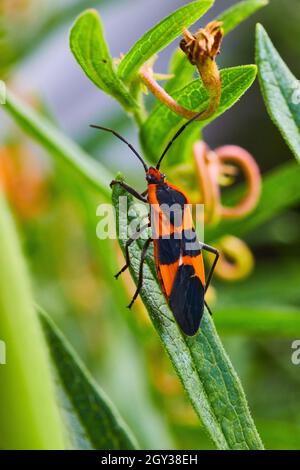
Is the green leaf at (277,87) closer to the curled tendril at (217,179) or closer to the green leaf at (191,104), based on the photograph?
the green leaf at (191,104)

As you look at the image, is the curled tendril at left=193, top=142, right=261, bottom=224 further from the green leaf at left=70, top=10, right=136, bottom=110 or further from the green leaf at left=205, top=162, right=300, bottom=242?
the green leaf at left=70, top=10, right=136, bottom=110

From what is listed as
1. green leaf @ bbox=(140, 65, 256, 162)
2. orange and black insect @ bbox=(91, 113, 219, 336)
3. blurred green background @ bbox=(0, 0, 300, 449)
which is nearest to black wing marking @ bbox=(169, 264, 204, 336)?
orange and black insect @ bbox=(91, 113, 219, 336)

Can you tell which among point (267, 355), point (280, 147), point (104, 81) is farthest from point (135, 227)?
point (280, 147)

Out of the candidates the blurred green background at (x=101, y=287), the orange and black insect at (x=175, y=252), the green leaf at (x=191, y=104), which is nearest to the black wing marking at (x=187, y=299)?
the orange and black insect at (x=175, y=252)

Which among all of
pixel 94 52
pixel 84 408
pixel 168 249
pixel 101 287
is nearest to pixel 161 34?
pixel 94 52

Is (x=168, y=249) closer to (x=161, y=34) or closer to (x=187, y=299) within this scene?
(x=187, y=299)

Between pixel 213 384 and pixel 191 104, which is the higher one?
pixel 191 104
